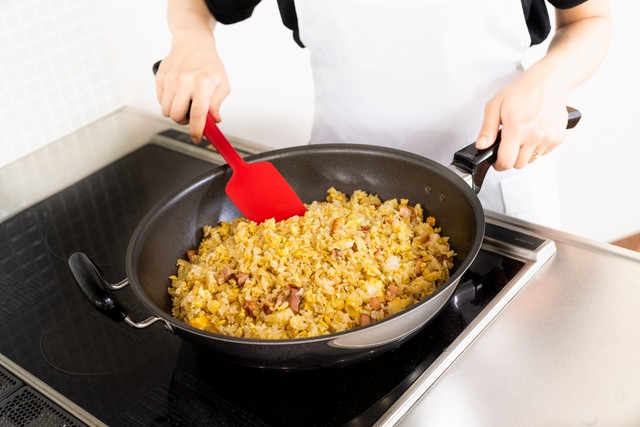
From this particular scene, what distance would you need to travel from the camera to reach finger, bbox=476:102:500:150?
96cm

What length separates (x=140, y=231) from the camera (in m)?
0.93

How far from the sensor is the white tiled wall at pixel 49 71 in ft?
4.86

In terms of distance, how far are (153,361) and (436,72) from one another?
66 centimetres

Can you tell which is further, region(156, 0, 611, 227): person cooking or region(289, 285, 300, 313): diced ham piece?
region(156, 0, 611, 227): person cooking

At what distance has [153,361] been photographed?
36.4 inches

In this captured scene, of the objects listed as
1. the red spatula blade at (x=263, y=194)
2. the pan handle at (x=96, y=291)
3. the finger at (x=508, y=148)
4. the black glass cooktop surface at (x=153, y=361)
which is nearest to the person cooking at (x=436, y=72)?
the finger at (x=508, y=148)

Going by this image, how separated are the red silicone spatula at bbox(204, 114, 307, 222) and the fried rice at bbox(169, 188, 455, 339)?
0.03 meters

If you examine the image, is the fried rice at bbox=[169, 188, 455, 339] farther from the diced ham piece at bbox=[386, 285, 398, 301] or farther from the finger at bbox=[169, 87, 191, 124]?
the finger at bbox=[169, 87, 191, 124]

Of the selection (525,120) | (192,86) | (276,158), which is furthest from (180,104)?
(525,120)

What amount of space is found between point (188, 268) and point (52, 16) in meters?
0.88

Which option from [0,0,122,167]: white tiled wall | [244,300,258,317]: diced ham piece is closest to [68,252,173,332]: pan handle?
[244,300,258,317]: diced ham piece

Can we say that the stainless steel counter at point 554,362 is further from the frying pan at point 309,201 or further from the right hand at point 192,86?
the right hand at point 192,86

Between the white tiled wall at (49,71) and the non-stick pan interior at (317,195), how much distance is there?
0.71 m

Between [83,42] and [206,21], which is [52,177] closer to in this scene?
[83,42]
